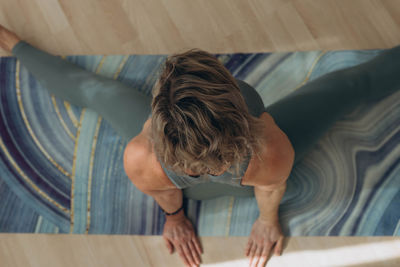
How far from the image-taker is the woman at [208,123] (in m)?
0.49

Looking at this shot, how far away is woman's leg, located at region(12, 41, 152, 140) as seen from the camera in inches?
39.2

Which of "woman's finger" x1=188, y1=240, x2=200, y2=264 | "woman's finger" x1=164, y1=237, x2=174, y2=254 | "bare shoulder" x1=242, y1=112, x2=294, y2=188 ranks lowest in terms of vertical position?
"woman's finger" x1=188, y1=240, x2=200, y2=264

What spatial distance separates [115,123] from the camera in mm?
1031

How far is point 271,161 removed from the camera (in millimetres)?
724

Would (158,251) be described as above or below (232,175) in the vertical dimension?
below

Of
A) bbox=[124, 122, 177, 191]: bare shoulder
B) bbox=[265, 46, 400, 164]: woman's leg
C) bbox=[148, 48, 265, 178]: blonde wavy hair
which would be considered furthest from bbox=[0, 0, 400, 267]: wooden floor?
bbox=[148, 48, 265, 178]: blonde wavy hair

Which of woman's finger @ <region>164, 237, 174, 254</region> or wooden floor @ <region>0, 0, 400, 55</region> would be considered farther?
wooden floor @ <region>0, 0, 400, 55</region>

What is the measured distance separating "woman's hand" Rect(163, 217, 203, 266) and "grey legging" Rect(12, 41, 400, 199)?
0.11m

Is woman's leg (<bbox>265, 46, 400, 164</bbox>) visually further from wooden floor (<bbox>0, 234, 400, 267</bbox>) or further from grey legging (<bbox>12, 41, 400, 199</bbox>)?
wooden floor (<bbox>0, 234, 400, 267</bbox>)

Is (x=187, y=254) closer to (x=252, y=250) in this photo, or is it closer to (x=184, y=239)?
(x=184, y=239)

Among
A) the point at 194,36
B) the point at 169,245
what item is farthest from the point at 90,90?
the point at 169,245

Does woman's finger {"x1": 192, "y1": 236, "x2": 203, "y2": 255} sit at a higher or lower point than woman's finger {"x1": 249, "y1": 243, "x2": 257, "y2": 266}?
higher

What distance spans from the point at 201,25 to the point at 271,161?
2.43 feet

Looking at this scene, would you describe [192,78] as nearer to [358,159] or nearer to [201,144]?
[201,144]
